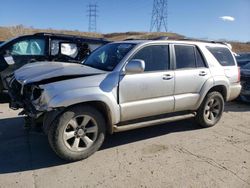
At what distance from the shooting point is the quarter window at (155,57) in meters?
4.96

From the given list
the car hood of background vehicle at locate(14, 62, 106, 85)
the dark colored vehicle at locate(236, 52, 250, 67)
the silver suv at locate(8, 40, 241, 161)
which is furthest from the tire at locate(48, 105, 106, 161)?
the dark colored vehicle at locate(236, 52, 250, 67)

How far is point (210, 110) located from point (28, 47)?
4.78 metres

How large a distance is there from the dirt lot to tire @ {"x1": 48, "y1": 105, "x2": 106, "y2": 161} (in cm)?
17

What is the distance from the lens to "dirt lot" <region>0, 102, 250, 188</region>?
376 cm

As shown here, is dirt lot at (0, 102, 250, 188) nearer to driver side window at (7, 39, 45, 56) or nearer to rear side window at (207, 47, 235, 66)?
rear side window at (207, 47, 235, 66)

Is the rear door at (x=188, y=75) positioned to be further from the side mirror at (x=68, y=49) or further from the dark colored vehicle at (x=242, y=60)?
the dark colored vehicle at (x=242, y=60)

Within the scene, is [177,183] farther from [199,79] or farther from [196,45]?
[196,45]

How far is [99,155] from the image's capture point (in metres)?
4.56

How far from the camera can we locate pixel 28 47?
767 centimetres

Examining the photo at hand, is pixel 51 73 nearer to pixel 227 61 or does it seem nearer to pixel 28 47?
pixel 28 47

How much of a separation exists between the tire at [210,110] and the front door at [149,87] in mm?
932

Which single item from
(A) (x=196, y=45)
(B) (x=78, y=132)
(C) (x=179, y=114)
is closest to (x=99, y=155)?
(B) (x=78, y=132)

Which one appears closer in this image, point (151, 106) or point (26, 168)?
point (26, 168)

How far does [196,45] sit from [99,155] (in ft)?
9.52
